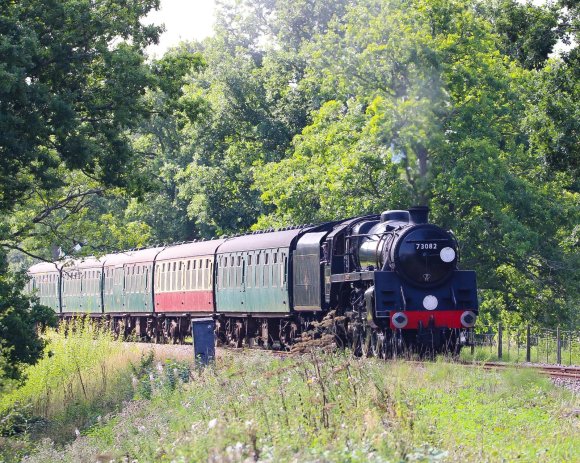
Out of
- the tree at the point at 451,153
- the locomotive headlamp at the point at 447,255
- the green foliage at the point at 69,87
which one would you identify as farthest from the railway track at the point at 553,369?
the tree at the point at 451,153

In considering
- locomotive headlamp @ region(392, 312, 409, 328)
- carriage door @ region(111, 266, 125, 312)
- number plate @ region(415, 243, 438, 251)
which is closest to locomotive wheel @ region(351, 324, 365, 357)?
locomotive headlamp @ region(392, 312, 409, 328)

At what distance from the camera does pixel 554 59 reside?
30156mm

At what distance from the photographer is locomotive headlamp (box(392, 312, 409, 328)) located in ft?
66.8

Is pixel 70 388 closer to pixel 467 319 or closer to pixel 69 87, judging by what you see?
pixel 69 87

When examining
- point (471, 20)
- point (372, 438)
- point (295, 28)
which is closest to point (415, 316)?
point (372, 438)

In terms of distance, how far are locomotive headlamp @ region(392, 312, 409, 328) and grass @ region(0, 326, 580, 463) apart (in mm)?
2918

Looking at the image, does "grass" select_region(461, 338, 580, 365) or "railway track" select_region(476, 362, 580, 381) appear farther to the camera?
"grass" select_region(461, 338, 580, 365)

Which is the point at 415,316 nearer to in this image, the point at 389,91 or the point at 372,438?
the point at 372,438

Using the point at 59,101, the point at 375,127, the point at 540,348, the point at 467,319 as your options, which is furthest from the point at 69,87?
the point at 540,348

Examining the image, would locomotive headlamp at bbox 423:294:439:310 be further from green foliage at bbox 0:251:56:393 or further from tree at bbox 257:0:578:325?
tree at bbox 257:0:578:325

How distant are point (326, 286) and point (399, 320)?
2.66 metres

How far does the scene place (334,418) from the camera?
37.0 feet

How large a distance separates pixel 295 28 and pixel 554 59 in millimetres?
43263

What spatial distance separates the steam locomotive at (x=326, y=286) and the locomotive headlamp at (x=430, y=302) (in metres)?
0.02
